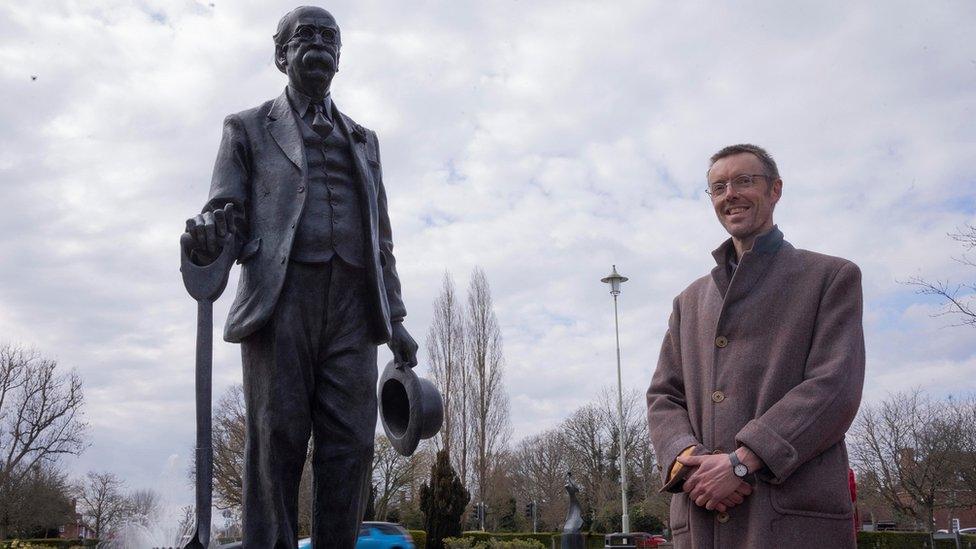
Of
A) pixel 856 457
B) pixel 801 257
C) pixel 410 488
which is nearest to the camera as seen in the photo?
pixel 801 257

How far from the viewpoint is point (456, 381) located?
123 ft

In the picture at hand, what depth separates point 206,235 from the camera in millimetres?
3525

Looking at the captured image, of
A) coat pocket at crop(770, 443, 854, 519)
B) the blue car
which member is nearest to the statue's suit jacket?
coat pocket at crop(770, 443, 854, 519)

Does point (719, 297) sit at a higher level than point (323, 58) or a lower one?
lower

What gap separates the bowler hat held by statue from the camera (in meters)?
3.94

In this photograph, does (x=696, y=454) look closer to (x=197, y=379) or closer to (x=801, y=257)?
(x=801, y=257)

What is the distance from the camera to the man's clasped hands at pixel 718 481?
2.62 m

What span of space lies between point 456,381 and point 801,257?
3505 cm

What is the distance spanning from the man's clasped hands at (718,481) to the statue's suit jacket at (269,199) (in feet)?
5.37

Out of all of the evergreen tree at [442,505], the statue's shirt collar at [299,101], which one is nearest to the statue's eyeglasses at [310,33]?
the statue's shirt collar at [299,101]

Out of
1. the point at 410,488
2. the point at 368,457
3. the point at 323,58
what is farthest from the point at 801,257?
the point at 410,488

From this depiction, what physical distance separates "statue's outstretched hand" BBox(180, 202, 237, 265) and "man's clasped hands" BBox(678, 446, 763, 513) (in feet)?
7.00

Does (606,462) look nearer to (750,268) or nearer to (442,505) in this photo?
(442,505)

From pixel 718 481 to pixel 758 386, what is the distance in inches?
15.2
